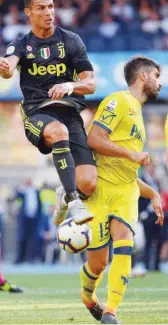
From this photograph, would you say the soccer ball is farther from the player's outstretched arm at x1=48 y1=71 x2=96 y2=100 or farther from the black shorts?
the player's outstretched arm at x1=48 y1=71 x2=96 y2=100

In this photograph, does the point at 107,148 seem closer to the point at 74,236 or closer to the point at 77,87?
the point at 77,87

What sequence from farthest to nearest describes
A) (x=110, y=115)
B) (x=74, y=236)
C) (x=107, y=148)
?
(x=110, y=115)
(x=107, y=148)
(x=74, y=236)

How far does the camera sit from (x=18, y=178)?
86.5 feet

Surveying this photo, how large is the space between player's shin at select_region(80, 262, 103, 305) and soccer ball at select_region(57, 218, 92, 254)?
2.18 ft

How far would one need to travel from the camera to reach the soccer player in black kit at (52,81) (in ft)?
30.9

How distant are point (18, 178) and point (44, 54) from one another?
55.6ft

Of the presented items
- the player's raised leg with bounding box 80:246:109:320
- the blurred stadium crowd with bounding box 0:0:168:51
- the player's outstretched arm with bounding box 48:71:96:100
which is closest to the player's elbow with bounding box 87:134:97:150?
the player's outstretched arm with bounding box 48:71:96:100

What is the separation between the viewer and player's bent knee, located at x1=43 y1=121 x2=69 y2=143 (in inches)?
358

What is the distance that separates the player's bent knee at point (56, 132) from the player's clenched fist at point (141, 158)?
60 cm

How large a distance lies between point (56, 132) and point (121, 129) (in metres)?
0.66

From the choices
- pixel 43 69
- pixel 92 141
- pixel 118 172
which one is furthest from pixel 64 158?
pixel 43 69

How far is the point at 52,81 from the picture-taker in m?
9.54

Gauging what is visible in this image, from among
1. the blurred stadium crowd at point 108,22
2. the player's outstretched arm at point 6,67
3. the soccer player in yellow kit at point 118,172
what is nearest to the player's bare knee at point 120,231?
the soccer player in yellow kit at point 118,172

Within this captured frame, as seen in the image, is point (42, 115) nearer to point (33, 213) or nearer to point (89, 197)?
point (89, 197)
